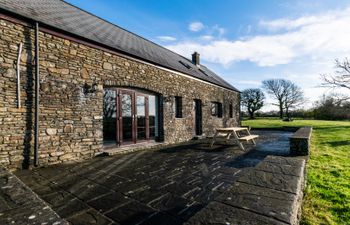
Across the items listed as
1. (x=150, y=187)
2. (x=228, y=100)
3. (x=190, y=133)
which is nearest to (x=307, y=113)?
(x=228, y=100)

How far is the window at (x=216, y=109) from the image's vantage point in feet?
44.3

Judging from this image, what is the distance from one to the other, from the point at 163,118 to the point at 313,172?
5.71 m

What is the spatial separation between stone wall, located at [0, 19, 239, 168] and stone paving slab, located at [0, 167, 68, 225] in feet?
9.24

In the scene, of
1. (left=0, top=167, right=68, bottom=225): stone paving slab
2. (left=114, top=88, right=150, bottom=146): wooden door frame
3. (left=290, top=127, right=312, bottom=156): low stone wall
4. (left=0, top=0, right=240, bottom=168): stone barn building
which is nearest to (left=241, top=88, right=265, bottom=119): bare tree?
(left=0, top=0, right=240, bottom=168): stone barn building

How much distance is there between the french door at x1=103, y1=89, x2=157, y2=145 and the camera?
6.99 meters

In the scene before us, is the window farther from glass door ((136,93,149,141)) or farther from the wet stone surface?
the wet stone surface

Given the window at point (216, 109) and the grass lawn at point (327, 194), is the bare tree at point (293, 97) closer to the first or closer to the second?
the window at point (216, 109)

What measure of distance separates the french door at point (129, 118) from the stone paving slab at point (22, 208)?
15.7ft

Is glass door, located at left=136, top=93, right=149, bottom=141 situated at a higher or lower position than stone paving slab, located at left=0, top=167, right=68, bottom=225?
higher

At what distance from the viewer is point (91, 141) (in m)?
5.86

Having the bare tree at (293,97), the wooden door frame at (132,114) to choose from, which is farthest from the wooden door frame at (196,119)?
the bare tree at (293,97)

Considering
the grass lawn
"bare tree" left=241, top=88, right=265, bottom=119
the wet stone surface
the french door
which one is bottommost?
the grass lawn

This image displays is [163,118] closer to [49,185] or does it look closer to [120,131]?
[120,131]

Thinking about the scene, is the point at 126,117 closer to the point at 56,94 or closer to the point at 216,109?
the point at 56,94
